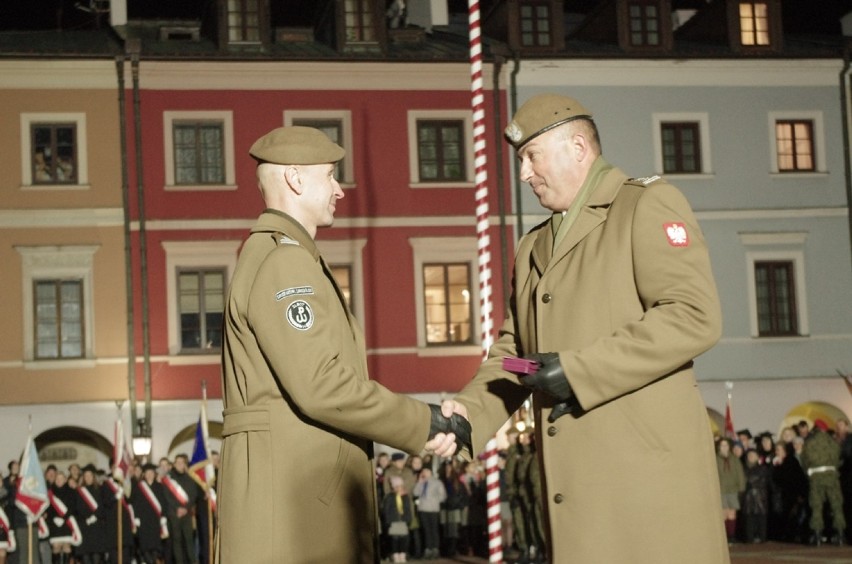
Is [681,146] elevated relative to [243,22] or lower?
lower

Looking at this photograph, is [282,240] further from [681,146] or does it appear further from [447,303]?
[681,146]

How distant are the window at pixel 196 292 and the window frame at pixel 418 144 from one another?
4268mm

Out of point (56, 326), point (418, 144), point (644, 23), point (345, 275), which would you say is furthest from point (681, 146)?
point (56, 326)

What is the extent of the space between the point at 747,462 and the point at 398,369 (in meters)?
9.36

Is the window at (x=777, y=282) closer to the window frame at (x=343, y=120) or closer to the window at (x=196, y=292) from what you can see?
the window frame at (x=343, y=120)

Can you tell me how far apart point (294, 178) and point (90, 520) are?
743 inches

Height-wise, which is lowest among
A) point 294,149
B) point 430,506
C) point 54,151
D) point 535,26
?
point 430,506

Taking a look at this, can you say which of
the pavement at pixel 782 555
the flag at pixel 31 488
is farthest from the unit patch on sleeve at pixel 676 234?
the flag at pixel 31 488

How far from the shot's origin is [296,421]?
209 inches

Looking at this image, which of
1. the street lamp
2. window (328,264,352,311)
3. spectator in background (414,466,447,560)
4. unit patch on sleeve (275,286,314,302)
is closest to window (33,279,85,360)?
the street lamp

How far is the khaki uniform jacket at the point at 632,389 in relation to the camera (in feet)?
15.7

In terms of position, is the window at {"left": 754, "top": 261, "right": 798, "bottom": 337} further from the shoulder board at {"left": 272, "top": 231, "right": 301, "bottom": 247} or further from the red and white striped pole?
the shoulder board at {"left": 272, "top": 231, "right": 301, "bottom": 247}

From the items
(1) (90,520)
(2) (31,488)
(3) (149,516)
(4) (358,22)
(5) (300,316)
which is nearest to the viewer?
(5) (300,316)

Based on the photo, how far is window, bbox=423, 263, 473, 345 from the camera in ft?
104
